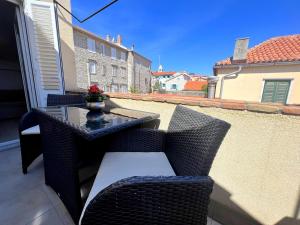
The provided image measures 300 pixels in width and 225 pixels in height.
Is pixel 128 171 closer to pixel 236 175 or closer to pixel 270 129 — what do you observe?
pixel 236 175

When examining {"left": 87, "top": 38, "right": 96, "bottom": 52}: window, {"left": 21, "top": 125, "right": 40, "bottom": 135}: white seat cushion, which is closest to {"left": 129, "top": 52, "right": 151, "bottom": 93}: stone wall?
{"left": 87, "top": 38, "right": 96, "bottom": 52}: window

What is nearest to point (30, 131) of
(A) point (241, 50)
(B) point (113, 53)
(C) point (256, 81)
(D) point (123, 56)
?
(C) point (256, 81)

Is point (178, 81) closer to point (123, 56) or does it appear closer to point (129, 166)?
point (123, 56)

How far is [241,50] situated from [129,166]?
23.1 ft

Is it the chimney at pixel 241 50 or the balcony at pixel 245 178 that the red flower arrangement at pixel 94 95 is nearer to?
the balcony at pixel 245 178

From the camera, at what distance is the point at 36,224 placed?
1175 millimetres

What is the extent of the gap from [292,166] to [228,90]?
6.14 metres

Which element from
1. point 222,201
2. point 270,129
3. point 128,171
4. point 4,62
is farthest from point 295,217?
point 4,62

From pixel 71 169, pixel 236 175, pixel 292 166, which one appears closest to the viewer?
pixel 292 166

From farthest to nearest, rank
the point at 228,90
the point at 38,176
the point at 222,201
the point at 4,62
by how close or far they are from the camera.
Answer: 1. the point at 228,90
2. the point at 4,62
3. the point at 38,176
4. the point at 222,201

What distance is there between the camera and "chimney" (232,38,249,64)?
6.00 meters

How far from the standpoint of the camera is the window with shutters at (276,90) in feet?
17.7

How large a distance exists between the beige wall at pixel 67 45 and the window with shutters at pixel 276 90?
268 inches

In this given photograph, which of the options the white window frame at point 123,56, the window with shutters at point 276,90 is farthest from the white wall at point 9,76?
the white window frame at point 123,56
